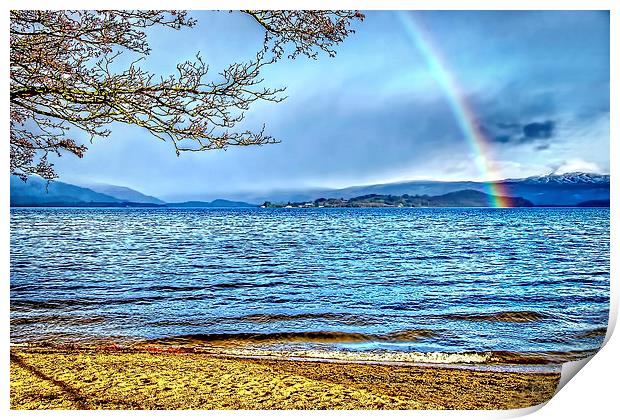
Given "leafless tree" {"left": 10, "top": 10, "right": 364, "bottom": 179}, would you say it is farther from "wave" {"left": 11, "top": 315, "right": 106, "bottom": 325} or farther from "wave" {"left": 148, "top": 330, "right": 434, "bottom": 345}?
"wave" {"left": 11, "top": 315, "right": 106, "bottom": 325}

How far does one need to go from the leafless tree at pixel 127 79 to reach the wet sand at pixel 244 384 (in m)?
1.52

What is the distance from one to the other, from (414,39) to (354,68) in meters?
2.01

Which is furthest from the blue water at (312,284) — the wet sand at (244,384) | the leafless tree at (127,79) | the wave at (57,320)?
the leafless tree at (127,79)

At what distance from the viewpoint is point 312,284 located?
10.0 m

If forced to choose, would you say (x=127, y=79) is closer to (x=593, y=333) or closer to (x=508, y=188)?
(x=593, y=333)

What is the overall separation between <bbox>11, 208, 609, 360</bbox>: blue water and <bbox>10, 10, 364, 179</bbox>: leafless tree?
2655mm

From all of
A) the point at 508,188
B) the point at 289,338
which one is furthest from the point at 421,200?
the point at 289,338

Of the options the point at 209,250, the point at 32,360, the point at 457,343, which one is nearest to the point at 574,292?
the point at 457,343

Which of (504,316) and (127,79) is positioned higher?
(127,79)

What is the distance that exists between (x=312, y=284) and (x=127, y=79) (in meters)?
7.27

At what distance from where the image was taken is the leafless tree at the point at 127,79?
316 centimetres

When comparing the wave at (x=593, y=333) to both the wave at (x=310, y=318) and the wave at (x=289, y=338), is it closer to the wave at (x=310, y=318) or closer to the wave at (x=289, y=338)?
the wave at (x=289, y=338)

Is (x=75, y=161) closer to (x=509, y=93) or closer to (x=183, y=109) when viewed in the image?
(x=183, y=109)
